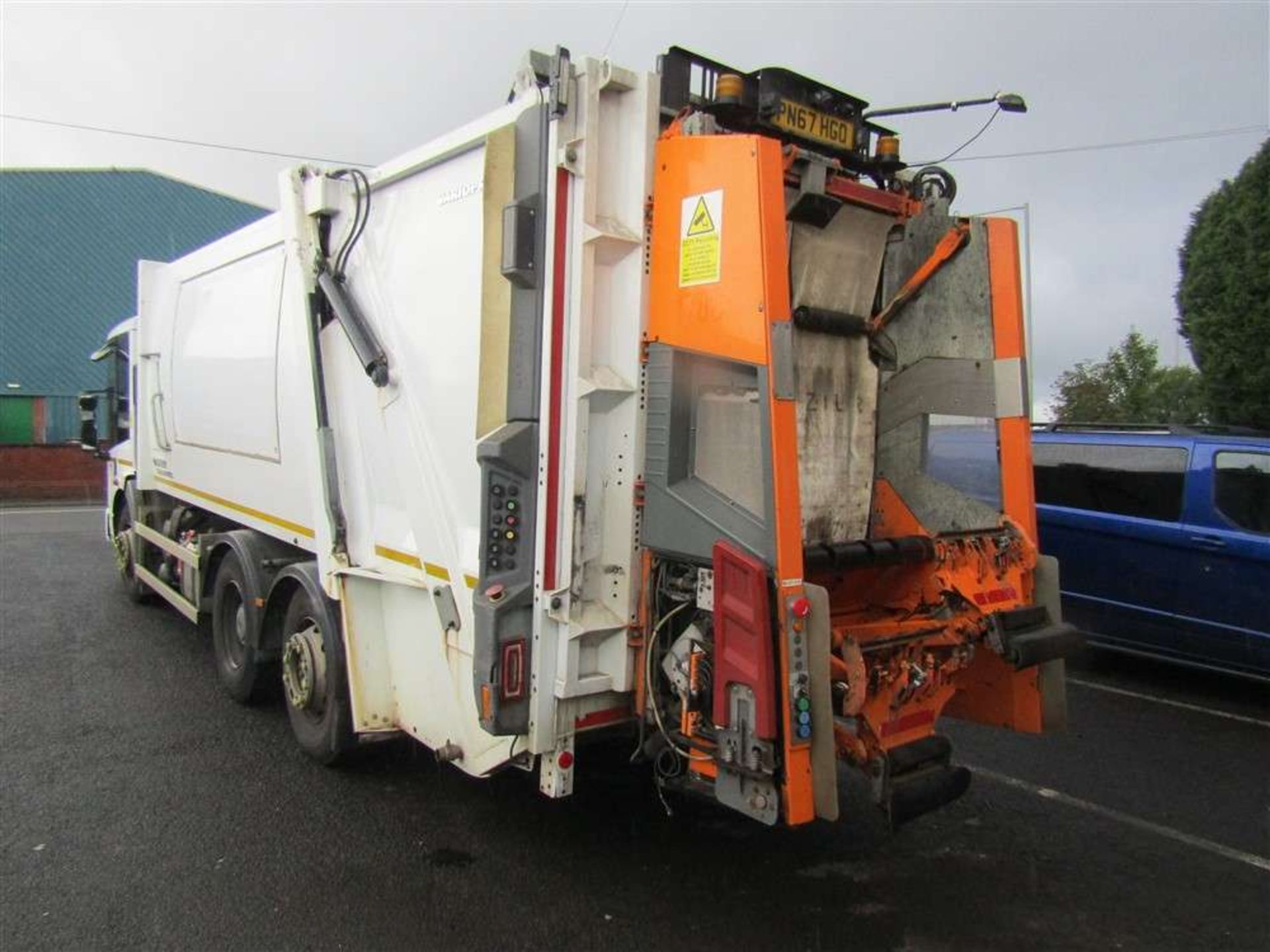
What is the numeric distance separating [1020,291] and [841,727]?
2.14m

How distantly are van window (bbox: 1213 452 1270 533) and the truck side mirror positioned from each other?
31.4 feet

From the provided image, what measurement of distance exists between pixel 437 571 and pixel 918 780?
1.99 metres

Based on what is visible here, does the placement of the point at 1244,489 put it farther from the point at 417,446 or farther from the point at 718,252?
the point at 417,446

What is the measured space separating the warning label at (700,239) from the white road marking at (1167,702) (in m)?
5.08

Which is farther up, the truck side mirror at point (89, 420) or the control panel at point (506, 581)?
the truck side mirror at point (89, 420)

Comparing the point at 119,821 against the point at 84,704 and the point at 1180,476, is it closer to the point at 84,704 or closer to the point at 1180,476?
the point at 84,704

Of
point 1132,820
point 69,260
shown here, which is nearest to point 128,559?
point 1132,820

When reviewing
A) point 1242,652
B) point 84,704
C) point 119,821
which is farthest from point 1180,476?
point 84,704

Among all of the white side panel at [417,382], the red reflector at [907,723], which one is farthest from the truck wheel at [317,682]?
the red reflector at [907,723]

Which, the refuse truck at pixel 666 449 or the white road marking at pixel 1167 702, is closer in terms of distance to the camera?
the refuse truck at pixel 666 449

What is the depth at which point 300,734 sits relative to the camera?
4.95 metres

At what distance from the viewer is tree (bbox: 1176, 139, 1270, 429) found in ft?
31.6

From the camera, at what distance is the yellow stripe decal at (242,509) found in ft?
16.5

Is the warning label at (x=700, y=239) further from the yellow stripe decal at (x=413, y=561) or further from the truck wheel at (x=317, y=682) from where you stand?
the truck wheel at (x=317, y=682)
